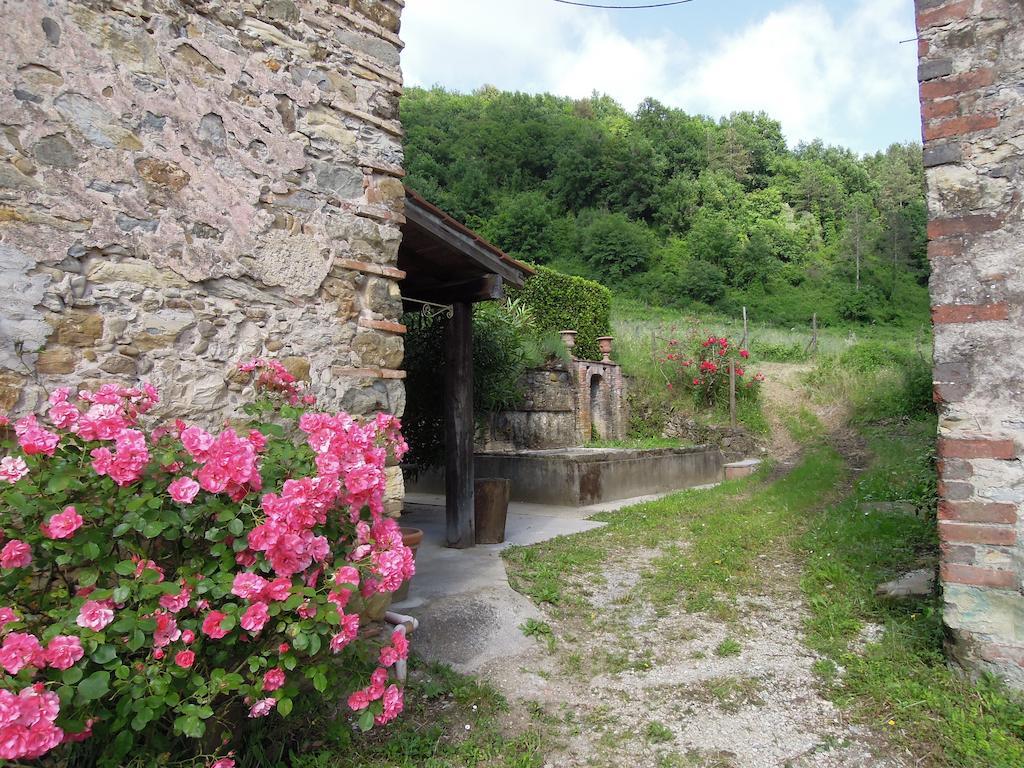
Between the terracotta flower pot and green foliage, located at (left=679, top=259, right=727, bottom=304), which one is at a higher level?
green foliage, located at (left=679, top=259, right=727, bottom=304)

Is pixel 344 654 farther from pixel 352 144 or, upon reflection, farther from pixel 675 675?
pixel 352 144

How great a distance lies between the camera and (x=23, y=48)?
2.08m

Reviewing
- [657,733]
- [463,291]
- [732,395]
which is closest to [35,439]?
[657,733]

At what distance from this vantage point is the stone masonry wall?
2.57 meters

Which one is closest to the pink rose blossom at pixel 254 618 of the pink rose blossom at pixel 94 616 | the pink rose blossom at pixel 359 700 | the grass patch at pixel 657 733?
the pink rose blossom at pixel 94 616

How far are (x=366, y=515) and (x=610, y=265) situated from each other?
2848 cm

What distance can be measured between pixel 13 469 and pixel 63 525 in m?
0.22

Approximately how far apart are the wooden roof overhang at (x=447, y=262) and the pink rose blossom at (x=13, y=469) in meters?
2.83

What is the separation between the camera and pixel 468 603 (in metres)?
4.02

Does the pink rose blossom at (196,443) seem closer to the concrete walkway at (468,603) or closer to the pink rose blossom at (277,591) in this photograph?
the pink rose blossom at (277,591)

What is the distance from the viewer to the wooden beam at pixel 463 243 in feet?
14.0

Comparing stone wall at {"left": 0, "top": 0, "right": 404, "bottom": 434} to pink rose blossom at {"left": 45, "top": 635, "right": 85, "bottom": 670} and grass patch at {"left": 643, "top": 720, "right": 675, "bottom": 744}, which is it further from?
grass patch at {"left": 643, "top": 720, "right": 675, "bottom": 744}

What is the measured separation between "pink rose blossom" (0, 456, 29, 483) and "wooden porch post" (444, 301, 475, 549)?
4.07 m

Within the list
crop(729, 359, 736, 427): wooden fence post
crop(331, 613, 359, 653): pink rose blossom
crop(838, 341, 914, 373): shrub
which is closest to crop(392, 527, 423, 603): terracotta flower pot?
crop(331, 613, 359, 653): pink rose blossom
